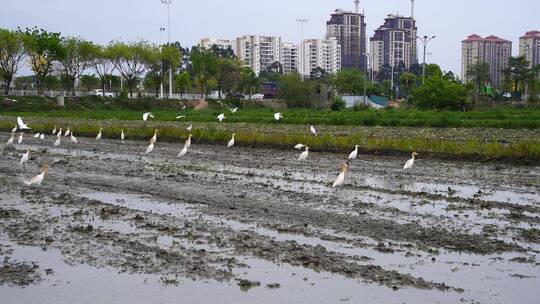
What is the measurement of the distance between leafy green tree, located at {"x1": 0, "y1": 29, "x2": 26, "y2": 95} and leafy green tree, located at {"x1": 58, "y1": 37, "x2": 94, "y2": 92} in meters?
4.59

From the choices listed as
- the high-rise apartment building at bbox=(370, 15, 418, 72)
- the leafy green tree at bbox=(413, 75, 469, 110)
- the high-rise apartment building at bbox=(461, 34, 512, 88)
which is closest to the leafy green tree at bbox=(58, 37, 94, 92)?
the leafy green tree at bbox=(413, 75, 469, 110)

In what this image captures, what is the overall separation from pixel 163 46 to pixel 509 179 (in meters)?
70.8

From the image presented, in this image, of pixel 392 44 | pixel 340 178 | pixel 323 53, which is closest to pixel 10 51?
pixel 340 178

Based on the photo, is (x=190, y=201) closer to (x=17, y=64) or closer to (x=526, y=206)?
(x=526, y=206)

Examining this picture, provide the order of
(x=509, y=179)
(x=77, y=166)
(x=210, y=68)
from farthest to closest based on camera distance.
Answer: (x=210, y=68) → (x=77, y=166) → (x=509, y=179)

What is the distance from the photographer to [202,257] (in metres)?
8.69

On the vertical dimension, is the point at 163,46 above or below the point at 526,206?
above

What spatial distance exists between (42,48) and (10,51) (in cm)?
309

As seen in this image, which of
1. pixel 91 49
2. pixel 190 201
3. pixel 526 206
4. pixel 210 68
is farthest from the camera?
pixel 210 68

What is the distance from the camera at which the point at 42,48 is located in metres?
67.2

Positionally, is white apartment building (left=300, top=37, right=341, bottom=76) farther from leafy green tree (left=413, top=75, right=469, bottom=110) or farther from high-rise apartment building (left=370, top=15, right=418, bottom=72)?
leafy green tree (left=413, top=75, right=469, bottom=110)

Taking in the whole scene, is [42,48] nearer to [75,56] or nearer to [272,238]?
[75,56]

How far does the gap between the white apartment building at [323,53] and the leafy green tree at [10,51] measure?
12511 cm

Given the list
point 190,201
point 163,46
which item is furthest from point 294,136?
point 163,46
